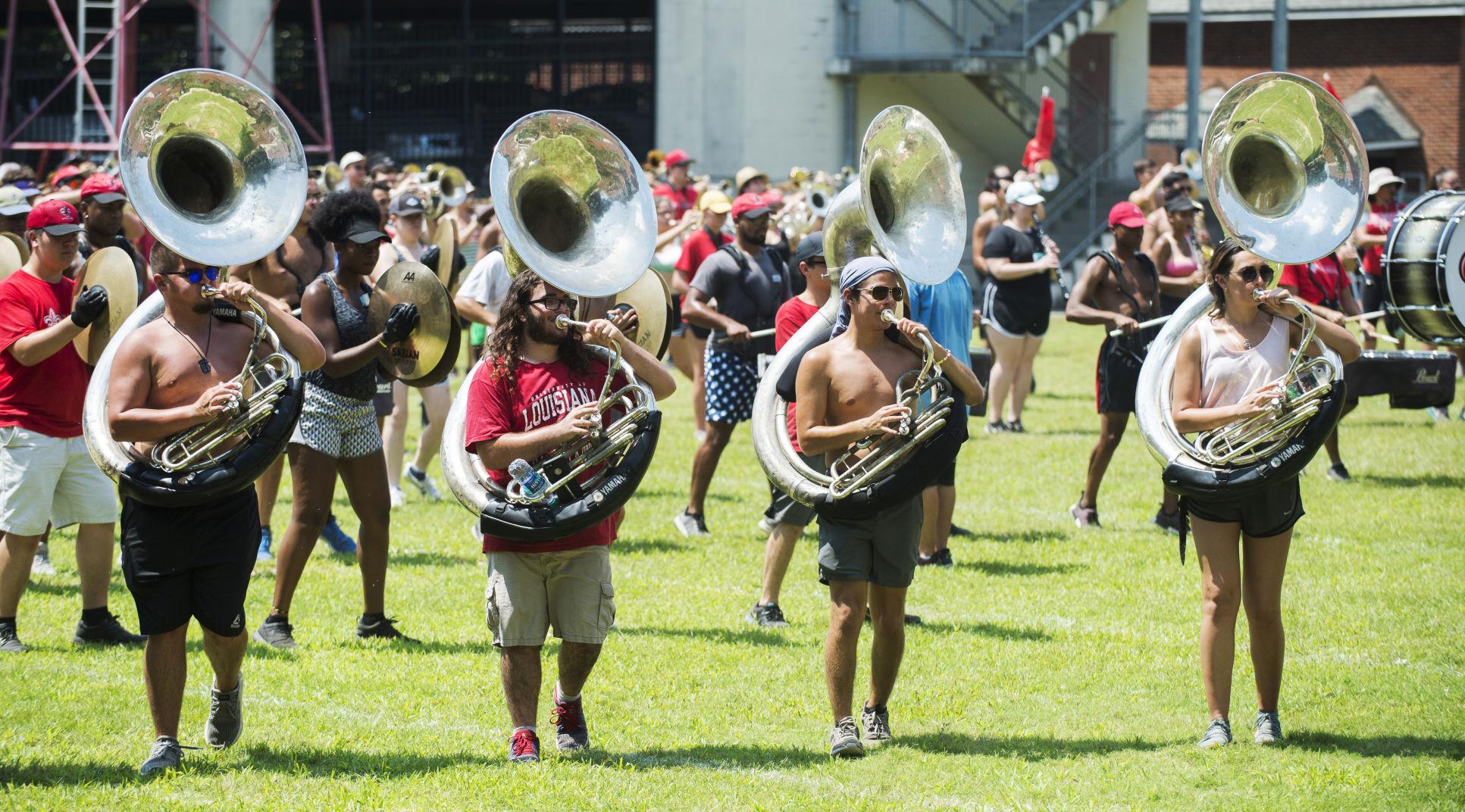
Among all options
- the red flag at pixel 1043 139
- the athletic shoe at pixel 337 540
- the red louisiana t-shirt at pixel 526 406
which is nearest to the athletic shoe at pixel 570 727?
the red louisiana t-shirt at pixel 526 406

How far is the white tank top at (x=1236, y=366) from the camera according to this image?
5594 millimetres

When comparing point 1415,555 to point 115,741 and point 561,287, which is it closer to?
point 561,287

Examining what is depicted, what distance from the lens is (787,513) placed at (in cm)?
715

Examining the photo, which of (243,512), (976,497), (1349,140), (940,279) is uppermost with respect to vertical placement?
(1349,140)

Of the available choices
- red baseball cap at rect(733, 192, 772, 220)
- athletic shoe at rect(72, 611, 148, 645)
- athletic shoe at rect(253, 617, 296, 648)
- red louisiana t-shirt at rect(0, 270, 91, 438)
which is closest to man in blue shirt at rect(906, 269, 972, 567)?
red baseball cap at rect(733, 192, 772, 220)

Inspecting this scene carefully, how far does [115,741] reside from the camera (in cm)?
570

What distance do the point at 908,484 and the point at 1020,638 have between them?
205cm

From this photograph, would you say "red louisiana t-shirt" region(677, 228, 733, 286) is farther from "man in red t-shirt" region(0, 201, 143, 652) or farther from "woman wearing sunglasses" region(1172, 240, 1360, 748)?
"woman wearing sunglasses" region(1172, 240, 1360, 748)

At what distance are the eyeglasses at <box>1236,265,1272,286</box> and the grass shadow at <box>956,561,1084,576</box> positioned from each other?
3.18 meters

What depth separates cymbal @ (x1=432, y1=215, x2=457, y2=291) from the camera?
994 centimetres

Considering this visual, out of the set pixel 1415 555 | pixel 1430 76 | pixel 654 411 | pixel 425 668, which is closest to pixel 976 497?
pixel 1415 555

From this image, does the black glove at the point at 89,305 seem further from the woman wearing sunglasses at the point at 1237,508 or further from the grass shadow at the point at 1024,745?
the woman wearing sunglasses at the point at 1237,508

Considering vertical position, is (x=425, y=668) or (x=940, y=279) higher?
(x=940, y=279)

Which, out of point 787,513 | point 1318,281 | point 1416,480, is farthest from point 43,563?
point 1416,480
